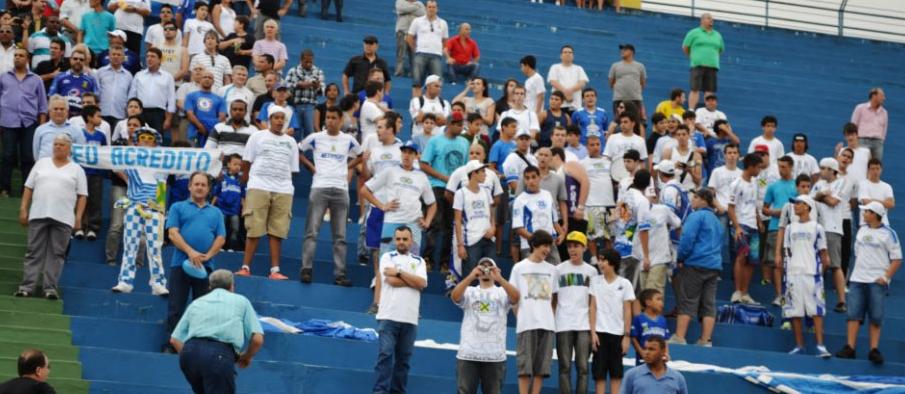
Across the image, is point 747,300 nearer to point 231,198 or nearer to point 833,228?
point 833,228

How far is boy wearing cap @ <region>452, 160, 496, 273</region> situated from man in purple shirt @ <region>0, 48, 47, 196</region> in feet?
15.4

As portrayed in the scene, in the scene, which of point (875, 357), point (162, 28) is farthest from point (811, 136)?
point (162, 28)

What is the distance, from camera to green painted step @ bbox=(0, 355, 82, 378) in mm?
14008

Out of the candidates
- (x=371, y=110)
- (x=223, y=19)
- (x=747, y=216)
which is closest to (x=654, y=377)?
(x=747, y=216)

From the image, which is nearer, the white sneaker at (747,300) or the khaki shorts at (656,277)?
the khaki shorts at (656,277)

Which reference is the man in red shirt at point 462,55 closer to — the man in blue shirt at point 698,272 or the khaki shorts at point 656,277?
the man in blue shirt at point 698,272

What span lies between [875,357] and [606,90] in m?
9.49

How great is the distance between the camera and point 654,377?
11.7 m

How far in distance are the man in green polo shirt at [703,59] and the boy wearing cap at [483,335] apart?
10436 mm

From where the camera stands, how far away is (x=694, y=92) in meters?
24.0

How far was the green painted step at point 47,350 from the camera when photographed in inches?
565

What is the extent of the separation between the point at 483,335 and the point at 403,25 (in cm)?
1076

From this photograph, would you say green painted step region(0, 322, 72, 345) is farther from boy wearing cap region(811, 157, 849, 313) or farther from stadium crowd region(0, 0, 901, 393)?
boy wearing cap region(811, 157, 849, 313)

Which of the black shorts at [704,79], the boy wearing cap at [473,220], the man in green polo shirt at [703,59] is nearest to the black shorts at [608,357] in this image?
the boy wearing cap at [473,220]
